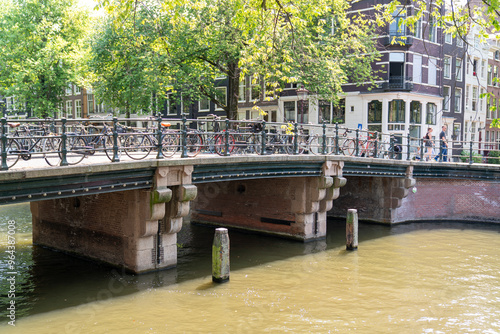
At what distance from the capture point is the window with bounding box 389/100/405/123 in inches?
1182

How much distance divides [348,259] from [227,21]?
1185 cm

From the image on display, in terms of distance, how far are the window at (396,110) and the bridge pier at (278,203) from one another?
15.1 metres

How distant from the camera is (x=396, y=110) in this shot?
30.0 m

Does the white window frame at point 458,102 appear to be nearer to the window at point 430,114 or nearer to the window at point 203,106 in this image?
the window at point 430,114

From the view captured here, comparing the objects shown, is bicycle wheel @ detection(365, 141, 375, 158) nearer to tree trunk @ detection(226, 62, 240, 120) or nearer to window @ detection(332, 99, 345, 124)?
tree trunk @ detection(226, 62, 240, 120)

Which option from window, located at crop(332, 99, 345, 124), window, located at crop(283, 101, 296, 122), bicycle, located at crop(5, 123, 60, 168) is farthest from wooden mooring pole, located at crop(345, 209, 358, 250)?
window, located at crop(283, 101, 296, 122)

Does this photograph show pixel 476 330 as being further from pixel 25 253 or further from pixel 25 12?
pixel 25 12

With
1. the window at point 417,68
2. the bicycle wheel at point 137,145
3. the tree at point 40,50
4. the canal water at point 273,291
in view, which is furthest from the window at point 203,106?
the canal water at point 273,291

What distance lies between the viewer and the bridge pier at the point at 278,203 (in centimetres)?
1611

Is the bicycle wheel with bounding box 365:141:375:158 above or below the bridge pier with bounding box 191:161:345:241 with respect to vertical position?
above

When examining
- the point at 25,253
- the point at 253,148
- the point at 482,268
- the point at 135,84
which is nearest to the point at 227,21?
the point at 135,84

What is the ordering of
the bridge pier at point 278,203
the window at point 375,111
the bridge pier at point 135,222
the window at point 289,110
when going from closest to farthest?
the bridge pier at point 135,222 → the bridge pier at point 278,203 → the window at point 375,111 → the window at point 289,110

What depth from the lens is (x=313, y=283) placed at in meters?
11.8

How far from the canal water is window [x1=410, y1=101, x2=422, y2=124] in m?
15.9
